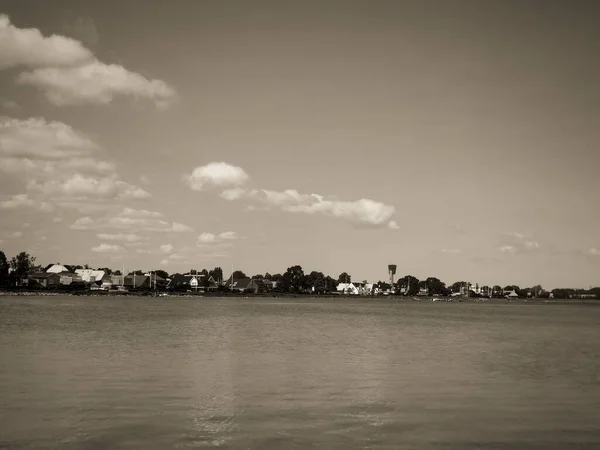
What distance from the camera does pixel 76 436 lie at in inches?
674

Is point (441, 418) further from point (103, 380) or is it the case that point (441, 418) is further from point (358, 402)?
point (103, 380)

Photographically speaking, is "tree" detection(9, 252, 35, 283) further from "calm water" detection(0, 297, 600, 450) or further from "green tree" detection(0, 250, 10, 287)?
"calm water" detection(0, 297, 600, 450)

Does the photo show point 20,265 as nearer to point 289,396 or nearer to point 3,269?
point 3,269

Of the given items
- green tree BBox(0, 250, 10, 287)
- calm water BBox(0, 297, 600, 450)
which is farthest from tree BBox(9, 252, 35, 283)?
calm water BBox(0, 297, 600, 450)

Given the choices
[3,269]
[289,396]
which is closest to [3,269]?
[3,269]

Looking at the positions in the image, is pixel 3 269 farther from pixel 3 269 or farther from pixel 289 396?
pixel 289 396

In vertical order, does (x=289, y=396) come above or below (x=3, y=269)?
below

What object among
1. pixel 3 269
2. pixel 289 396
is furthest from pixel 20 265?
pixel 289 396

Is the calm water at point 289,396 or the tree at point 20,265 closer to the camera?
the calm water at point 289,396

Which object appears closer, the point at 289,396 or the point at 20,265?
the point at 289,396

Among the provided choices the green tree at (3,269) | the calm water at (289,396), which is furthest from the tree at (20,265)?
the calm water at (289,396)

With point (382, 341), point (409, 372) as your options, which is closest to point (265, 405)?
point (409, 372)

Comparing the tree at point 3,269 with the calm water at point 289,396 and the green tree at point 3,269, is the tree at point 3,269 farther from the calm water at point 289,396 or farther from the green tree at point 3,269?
the calm water at point 289,396

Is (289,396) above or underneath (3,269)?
underneath
